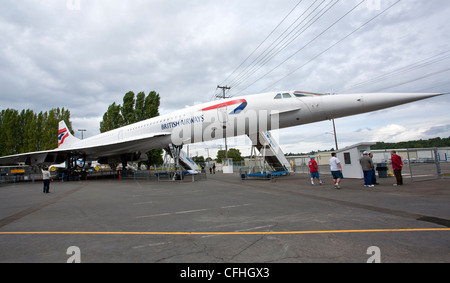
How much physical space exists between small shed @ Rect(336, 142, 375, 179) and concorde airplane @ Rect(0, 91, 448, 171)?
149 inches

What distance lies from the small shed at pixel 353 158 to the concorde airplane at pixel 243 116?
3772 millimetres

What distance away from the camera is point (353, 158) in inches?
502

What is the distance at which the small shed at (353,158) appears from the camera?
12320 mm

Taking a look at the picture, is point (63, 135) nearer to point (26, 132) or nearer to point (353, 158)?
point (26, 132)

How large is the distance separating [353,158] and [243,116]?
657 cm

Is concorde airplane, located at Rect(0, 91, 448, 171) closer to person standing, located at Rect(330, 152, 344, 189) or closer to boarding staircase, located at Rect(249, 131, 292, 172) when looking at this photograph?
boarding staircase, located at Rect(249, 131, 292, 172)

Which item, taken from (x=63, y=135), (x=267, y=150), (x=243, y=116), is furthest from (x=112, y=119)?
(x=243, y=116)

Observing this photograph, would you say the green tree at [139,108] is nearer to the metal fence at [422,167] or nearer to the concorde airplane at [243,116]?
the concorde airplane at [243,116]

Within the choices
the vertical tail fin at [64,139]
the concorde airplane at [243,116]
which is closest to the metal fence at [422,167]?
the concorde airplane at [243,116]

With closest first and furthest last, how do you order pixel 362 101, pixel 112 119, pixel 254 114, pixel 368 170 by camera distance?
pixel 362 101
pixel 368 170
pixel 254 114
pixel 112 119

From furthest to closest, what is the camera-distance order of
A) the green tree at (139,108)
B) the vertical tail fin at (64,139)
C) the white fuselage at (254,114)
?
the green tree at (139,108), the vertical tail fin at (64,139), the white fuselage at (254,114)

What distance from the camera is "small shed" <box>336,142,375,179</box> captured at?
1232 centimetres

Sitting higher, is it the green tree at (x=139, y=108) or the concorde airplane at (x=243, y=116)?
the green tree at (x=139, y=108)

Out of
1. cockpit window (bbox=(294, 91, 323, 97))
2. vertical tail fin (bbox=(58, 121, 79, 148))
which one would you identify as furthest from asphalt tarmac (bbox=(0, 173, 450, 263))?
vertical tail fin (bbox=(58, 121, 79, 148))
